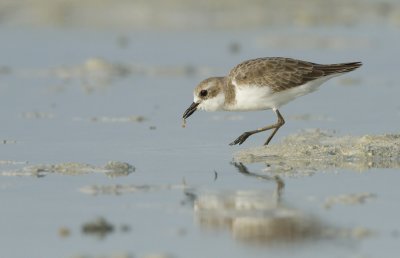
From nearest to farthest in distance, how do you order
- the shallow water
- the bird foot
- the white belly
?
the shallow water < the bird foot < the white belly

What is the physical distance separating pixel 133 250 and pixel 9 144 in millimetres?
4919

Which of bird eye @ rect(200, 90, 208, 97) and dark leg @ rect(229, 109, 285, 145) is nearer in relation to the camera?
dark leg @ rect(229, 109, 285, 145)

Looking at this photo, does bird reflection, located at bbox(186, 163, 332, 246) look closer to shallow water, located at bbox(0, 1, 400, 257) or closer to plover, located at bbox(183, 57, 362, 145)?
shallow water, located at bbox(0, 1, 400, 257)

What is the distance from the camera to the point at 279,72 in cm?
1247

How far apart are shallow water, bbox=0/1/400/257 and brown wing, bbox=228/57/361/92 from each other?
0.73m

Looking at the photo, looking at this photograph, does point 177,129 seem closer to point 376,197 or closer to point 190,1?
point 376,197

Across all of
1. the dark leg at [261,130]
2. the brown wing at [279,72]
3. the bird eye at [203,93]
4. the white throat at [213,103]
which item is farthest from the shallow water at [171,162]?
the brown wing at [279,72]

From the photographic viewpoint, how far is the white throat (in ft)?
40.5

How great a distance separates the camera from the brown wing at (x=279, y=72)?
12352 millimetres

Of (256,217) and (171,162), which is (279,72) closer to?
(171,162)

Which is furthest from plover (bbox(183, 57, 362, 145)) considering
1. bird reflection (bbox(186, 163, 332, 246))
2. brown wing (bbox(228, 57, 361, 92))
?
bird reflection (bbox(186, 163, 332, 246))

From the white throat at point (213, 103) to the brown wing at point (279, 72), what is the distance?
276mm

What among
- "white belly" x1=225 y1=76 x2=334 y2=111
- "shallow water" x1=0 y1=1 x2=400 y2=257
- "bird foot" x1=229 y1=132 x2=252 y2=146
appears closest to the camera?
"shallow water" x1=0 y1=1 x2=400 y2=257

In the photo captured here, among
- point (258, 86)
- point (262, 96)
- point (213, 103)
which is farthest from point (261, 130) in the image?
point (213, 103)
